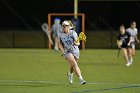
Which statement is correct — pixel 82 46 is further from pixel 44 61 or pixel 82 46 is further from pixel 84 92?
pixel 84 92

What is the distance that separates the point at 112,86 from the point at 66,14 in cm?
1893

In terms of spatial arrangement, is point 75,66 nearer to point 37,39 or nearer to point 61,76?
point 61,76

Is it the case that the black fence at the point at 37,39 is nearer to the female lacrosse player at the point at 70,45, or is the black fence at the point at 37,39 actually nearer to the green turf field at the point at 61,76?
the green turf field at the point at 61,76

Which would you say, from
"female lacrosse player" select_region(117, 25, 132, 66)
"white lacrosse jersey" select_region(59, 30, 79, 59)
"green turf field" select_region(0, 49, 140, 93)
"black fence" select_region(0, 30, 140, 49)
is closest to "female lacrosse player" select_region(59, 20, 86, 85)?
"white lacrosse jersey" select_region(59, 30, 79, 59)

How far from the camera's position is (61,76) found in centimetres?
1752

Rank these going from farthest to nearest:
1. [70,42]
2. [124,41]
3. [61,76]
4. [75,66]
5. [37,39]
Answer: [37,39], [124,41], [61,76], [70,42], [75,66]

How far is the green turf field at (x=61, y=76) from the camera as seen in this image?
14155mm

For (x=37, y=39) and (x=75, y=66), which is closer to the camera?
(x=75, y=66)

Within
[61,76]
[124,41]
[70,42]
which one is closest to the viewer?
[70,42]

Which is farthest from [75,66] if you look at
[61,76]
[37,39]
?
[37,39]

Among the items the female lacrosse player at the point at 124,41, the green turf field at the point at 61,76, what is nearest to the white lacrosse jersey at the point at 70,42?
the green turf field at the point at 61,76

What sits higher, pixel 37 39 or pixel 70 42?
pixel 70 42

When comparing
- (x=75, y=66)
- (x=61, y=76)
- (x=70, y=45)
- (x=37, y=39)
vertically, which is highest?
(x=70, y=45)

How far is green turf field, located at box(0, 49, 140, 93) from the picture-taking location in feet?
46.4
